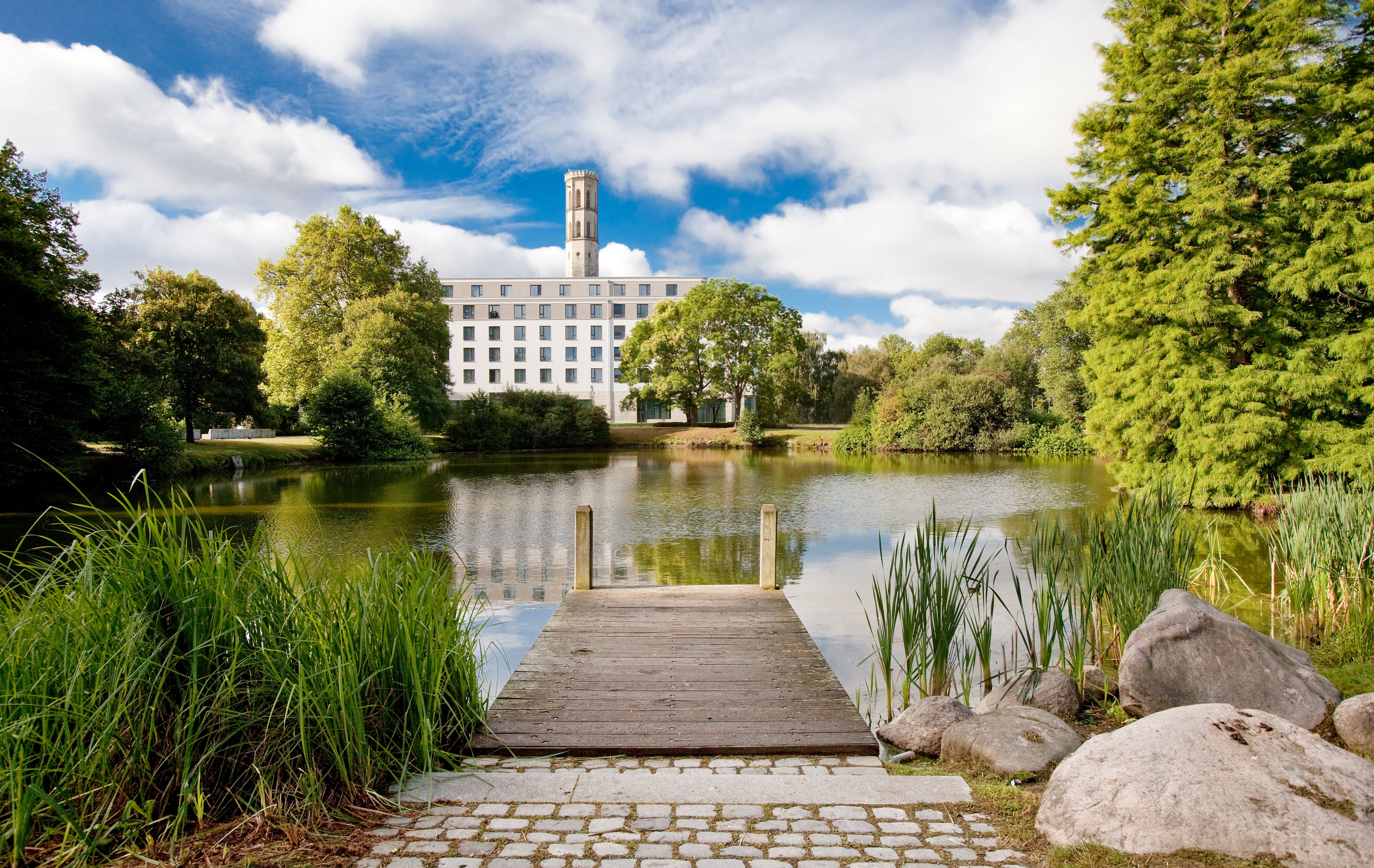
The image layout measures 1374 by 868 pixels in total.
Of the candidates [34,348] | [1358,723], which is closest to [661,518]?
[1358,723]

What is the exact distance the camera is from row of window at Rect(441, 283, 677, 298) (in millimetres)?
67188

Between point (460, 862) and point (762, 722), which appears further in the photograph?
point (762, 722)

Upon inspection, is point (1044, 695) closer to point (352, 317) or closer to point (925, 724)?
point (925, 724)

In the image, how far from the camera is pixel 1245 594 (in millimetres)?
8406

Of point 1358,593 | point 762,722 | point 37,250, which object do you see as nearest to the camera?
point 762,722

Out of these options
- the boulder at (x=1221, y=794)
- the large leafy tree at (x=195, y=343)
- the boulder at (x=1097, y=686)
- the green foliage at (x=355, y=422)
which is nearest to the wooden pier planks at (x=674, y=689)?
the boulder at (x=1221, y=794)

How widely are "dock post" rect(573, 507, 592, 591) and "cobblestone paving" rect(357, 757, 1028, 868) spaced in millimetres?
4043

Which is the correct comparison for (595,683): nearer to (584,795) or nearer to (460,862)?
(584,795)

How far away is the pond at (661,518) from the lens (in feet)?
29.1

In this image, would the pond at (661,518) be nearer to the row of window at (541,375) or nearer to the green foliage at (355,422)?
the green foliage at (355,422)

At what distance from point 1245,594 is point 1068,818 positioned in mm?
7261

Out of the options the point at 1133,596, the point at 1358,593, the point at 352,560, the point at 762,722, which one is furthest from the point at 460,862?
the point at 1358,593

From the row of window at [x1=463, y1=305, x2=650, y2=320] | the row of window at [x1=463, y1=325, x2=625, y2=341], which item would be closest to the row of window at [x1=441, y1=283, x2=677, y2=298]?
the row of window at [x1=463, y1=305, x2=650, y2=320]

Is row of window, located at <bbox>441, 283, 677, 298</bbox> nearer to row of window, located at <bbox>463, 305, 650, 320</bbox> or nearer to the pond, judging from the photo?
row of window, located at <bbox>463, 305, 650, 320</bbox>
